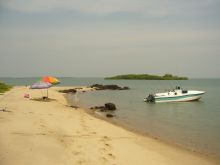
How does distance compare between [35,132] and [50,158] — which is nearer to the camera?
[50,158]

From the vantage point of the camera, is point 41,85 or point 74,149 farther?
point 41,85

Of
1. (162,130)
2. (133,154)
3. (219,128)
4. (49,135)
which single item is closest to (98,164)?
(133,154)

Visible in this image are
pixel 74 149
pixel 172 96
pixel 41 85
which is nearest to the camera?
pixel 74 149

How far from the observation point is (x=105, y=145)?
45.2ft

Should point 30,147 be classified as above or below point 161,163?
above

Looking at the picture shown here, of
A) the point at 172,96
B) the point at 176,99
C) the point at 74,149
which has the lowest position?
the point at 176,99

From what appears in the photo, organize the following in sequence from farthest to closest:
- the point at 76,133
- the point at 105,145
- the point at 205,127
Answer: the point at 205,127 → the point at 76,133 → the point at 105,145

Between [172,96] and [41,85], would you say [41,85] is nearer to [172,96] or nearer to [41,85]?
[41,85]

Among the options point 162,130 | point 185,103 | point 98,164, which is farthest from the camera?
point 185,103

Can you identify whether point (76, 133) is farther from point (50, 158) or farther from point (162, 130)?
point (162, 130)

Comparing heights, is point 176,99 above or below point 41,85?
below

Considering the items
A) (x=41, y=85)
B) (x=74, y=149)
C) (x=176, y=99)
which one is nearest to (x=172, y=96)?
(x=176, y=99)

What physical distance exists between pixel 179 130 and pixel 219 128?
332 centimetres

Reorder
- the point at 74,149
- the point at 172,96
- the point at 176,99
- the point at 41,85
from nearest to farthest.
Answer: the point at 74,149 → the point at 41,85 → the point at 172,96 → the point at 176,99
